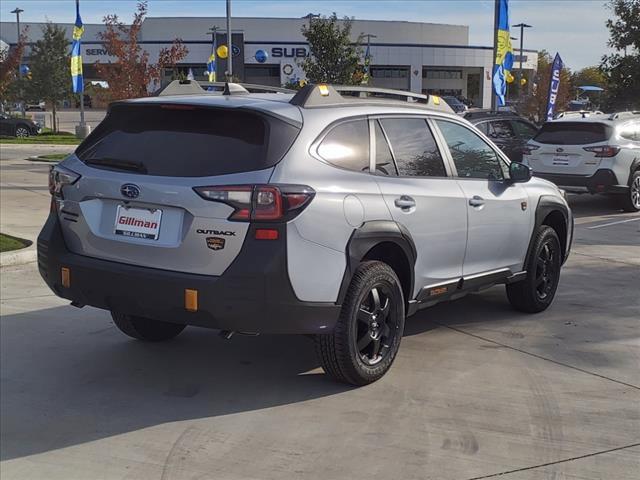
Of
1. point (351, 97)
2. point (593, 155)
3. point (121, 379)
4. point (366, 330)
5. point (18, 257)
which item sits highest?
point (351, 97)

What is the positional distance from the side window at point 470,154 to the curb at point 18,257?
15.8 feet

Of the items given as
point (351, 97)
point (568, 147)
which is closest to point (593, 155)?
point (568, 147)

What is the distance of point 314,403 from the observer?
4.56m

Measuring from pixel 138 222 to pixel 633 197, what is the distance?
451 inches

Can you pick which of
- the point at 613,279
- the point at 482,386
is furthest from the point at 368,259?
the point at 613,279

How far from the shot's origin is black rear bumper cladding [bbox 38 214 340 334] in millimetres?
4066

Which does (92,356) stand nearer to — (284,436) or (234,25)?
(284,436)

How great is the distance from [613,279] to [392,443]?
16.4 ft

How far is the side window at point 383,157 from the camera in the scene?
490 cm

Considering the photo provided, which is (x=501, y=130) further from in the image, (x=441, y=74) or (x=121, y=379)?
(x=441, y=74)

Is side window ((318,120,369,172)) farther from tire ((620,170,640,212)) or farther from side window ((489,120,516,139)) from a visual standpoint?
side window ((489,120,516,139))

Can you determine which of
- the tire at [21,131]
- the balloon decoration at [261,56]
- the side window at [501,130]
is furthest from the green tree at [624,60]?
the balloon decoration at [261,56]

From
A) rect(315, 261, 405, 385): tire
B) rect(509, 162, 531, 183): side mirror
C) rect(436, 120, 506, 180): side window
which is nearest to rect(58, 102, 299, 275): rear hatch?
rect(315, 261, 405, 385): tire

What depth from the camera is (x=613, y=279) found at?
812 cm
